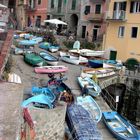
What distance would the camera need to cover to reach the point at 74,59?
36469mm

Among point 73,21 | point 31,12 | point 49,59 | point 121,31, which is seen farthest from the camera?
point 31,12

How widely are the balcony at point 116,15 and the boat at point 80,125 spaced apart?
21688 mm

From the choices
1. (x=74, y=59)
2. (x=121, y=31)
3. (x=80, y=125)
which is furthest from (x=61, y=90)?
(x=121, y=31)

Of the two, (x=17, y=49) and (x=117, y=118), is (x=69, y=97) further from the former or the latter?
(x=17, y=49)

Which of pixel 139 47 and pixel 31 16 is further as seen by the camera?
pixel 31 16

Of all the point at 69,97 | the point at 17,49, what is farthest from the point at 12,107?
the point at 17,49

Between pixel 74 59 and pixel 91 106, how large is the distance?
1486cm

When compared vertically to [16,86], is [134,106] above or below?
below

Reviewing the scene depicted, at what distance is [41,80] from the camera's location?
91.6 ft

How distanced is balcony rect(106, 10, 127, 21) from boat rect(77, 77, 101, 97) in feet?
44.8

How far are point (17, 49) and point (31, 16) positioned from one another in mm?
22497

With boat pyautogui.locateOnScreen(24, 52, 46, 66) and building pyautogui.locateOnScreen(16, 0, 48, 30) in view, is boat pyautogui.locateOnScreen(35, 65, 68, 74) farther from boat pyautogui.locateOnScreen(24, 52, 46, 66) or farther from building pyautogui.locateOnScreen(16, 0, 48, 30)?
building pyautogui.locateOnScreen(16, 0, 48, 30)

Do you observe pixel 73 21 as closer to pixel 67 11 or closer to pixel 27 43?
pixel 67 11

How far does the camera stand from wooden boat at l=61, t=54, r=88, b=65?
35.9 meters
